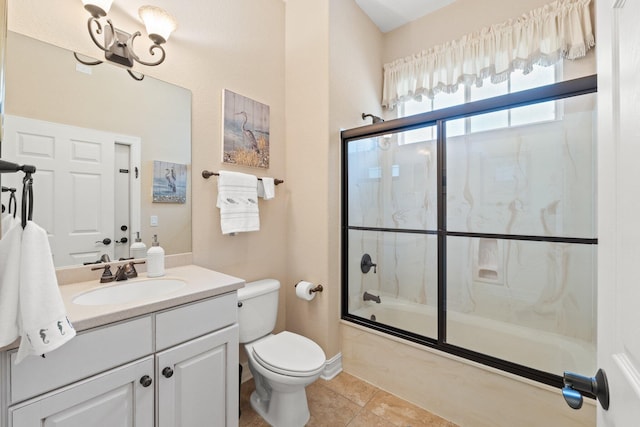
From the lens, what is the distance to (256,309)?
1770mm

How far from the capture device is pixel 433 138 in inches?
82.1

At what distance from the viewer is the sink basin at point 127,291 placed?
47.3 inches

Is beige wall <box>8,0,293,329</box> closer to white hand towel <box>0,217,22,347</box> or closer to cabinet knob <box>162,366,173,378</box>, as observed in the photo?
cabinet knob <box>162,366,173,378</box>

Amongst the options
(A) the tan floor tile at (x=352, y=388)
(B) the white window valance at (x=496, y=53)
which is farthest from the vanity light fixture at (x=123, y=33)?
(A) the tan floor tile at (x=352, y=388)

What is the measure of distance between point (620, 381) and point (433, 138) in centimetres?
187

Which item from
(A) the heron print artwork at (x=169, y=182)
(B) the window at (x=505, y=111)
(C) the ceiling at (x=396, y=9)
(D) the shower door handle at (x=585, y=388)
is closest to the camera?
(D) the shower door handle at (x=585, y=388)

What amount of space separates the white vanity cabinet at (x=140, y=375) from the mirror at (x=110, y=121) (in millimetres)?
600

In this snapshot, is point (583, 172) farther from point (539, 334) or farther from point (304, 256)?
point (304, 256)

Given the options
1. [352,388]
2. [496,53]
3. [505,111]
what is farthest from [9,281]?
[496,53]

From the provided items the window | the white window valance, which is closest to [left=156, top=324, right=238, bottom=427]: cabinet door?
the window

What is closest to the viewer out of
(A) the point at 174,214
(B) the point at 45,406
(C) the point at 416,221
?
(B) the point at 45,406

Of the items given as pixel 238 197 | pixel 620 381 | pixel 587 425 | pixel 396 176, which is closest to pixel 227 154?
pixel 238 197

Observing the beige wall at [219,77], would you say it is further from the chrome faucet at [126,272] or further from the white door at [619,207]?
the white door at [619,207]

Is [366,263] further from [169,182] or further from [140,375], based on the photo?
[140,375]
